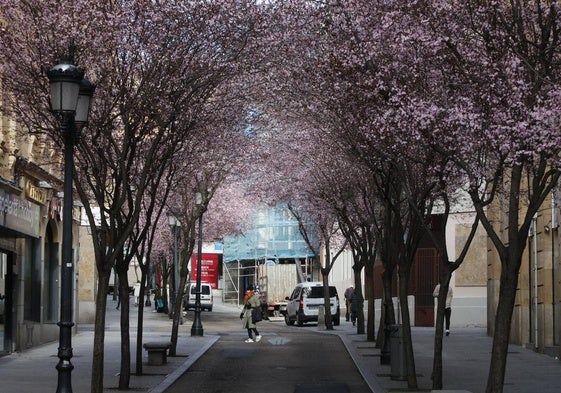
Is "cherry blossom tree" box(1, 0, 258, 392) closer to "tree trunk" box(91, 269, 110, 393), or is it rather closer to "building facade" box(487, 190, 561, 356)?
"tree trunk" box(91, 269, 110, 393)

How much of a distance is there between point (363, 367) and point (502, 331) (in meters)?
11.1

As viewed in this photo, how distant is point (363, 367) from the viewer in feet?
83.7

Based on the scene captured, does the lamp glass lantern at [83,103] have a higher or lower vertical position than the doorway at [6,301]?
higher

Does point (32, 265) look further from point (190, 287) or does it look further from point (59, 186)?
point (190, 287)

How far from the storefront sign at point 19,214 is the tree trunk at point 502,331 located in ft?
46.0

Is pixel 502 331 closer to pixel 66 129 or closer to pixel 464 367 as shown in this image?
pixel 66 129

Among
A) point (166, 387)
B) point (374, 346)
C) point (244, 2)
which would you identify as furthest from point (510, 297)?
point (374, 346)

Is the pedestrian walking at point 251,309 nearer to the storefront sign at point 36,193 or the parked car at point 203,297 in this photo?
the storefront sign at point 36,193

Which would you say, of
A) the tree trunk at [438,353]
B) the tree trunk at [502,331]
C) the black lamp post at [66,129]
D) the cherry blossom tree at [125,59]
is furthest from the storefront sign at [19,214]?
the tree trunk at [502,331]

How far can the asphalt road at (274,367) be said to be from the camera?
2122cm

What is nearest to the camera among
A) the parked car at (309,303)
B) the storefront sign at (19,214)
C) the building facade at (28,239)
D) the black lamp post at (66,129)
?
the black lamp post at (66,129)

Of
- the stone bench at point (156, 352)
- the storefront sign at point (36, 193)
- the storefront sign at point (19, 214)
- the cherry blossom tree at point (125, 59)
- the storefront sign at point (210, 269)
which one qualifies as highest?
the cherry blossom tree at point (125, 59)

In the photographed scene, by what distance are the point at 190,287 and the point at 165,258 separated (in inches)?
257

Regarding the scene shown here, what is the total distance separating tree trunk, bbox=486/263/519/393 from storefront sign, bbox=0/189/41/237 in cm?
1401
